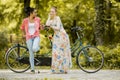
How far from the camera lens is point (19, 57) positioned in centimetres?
1334

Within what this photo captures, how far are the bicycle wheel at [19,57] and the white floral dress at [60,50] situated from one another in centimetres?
94

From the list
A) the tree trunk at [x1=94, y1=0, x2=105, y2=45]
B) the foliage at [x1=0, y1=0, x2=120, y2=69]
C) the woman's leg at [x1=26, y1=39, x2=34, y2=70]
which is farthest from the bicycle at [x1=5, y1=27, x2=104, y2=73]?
the foliage at [x1=0, y1=0, x2=120, y2=69]

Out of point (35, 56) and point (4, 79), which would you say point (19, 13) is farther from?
point (4, 79)

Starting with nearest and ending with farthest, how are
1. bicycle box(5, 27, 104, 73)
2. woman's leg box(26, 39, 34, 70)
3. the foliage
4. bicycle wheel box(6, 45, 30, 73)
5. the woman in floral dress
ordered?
the woman in floral dress → woman's leg box(26, 39, 34, 70) → bicycle box(5, 27, 104, 73) → bicycle wheel box(6, 45, 30, 73) → the foliage

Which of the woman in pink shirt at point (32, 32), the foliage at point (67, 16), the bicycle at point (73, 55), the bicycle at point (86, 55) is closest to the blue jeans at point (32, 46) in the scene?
the woman in pink shirt at point (32, 32)

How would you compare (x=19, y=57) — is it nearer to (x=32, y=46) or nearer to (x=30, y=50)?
(x=30, y=50)

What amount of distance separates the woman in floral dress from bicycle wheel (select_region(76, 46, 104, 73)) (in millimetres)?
402

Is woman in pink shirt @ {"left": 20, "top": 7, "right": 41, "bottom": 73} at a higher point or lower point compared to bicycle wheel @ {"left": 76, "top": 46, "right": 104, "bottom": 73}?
higher

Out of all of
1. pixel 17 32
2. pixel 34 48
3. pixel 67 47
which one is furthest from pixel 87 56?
pixel 17 32

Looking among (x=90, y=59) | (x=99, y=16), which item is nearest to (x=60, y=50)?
(x=90, y=59)

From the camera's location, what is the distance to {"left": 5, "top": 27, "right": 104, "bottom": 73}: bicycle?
42.3 ft

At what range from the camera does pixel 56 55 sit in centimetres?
1273

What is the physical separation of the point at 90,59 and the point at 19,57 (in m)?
2.06

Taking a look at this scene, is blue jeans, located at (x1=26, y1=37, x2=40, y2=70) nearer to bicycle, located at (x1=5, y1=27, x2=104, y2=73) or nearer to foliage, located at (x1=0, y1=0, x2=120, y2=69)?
bicycle, located at (x1=5, y1=27, x2=104, y2=73)
